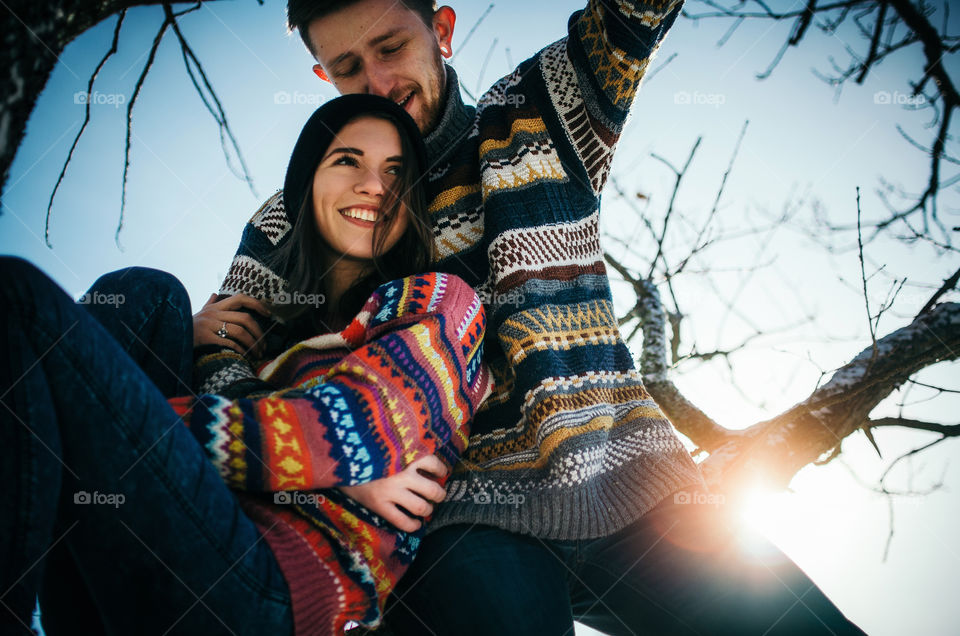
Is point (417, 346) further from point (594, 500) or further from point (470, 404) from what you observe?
point (594, 500)

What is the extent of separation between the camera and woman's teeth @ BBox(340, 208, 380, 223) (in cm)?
170

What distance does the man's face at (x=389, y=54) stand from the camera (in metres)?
1.92

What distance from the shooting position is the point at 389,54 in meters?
1.95

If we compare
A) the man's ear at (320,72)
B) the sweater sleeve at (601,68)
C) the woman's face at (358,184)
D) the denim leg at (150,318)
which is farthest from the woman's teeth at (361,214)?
the man's ear at (320,72)

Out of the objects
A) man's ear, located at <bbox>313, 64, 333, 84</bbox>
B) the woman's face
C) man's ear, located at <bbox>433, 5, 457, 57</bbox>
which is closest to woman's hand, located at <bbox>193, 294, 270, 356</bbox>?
the woman's face

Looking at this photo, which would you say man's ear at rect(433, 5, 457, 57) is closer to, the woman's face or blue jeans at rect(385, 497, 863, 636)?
the woman's face

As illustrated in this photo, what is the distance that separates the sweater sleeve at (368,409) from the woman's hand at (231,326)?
0.44 meters

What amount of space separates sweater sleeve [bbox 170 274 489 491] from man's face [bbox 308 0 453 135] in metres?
0.91

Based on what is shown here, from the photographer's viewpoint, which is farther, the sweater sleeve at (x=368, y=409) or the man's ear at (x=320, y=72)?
the man's ear at (x=320, y=72)

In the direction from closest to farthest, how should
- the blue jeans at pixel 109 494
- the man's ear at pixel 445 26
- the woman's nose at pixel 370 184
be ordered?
the blue jeans at pixel 109 494 → the woman's nose at pixel 370 184 → the man's ear at pixel 445 26

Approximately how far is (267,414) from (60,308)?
1.19ft

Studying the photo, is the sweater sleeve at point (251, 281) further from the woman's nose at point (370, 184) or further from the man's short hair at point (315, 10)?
the man's short hair at point (315, 10)

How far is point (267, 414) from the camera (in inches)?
40.0

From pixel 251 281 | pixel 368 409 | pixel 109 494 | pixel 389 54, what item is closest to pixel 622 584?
pixel 368 409
